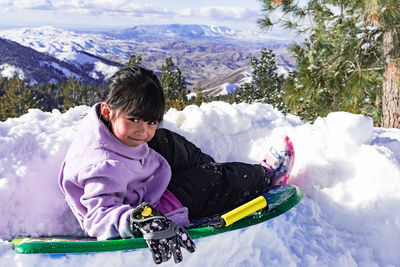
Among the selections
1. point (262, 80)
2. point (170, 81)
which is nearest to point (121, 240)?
point (262, 80)

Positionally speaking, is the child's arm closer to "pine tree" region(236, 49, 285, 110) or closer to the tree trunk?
the tree trunk

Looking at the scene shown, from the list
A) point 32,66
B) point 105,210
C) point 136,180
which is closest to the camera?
point 105,210

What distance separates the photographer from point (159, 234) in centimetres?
148

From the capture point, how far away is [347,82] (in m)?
5.12

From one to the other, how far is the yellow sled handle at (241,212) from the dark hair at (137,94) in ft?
2.20

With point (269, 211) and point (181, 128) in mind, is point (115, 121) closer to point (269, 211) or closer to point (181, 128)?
point (269, 211)

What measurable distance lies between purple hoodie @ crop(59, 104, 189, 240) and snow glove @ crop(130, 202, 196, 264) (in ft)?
0.28

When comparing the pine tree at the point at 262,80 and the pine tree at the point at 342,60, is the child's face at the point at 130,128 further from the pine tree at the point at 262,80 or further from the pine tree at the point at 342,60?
the pine tree at the point at 262,80

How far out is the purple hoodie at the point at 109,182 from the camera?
166 cm

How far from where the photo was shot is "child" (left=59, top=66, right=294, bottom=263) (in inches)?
61.4

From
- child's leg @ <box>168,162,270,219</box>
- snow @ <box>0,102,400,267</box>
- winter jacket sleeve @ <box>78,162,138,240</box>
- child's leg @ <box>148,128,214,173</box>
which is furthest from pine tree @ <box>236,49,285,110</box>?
winter jacket sleeve @ <box>78,162,138,240</box>

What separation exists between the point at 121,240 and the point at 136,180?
1.89ft

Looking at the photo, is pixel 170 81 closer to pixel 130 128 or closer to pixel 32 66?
pixel 130 128

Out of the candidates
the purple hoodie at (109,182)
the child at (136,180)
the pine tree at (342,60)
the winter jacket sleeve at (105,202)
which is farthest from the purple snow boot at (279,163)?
the pine tree at (342,60)
